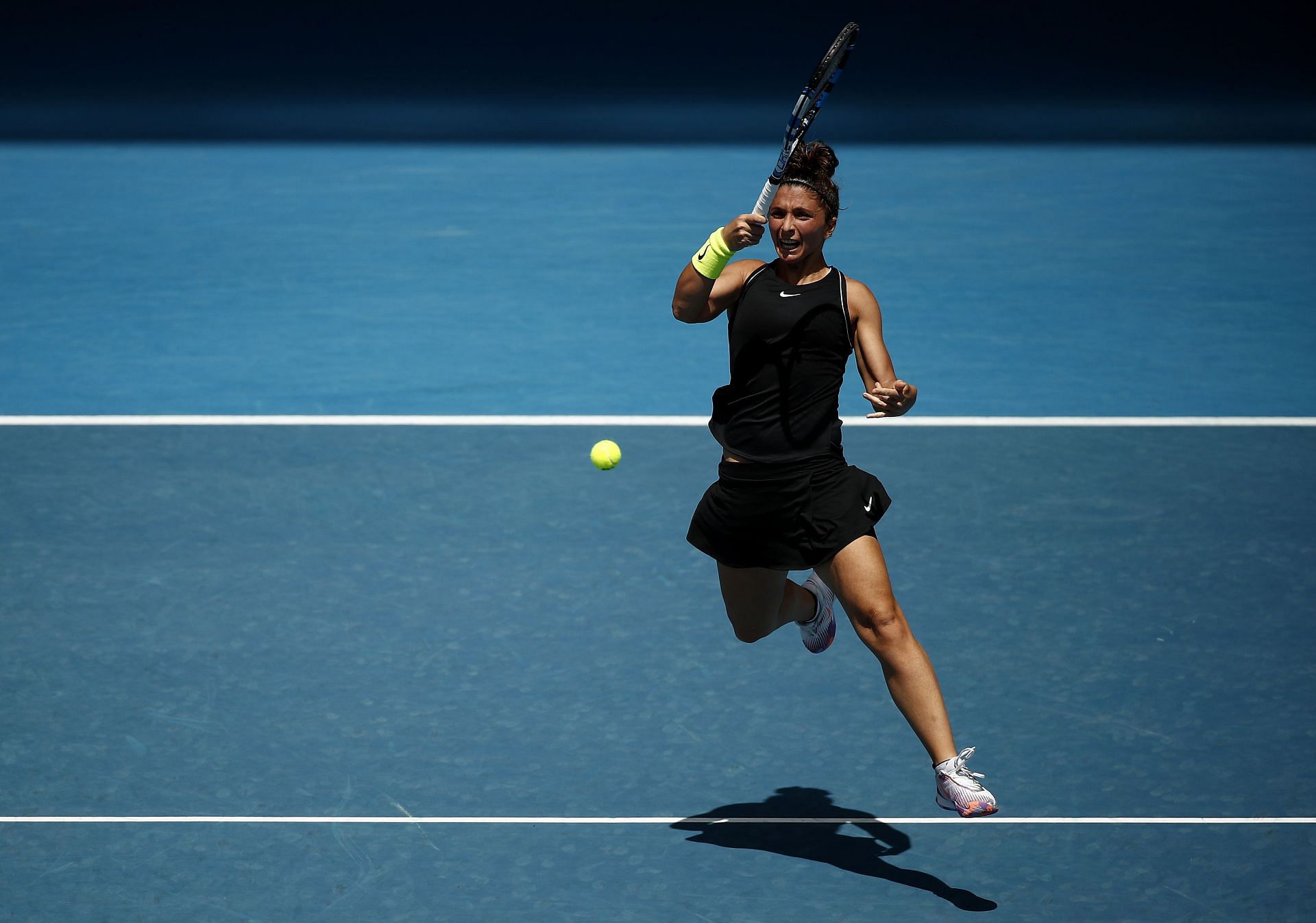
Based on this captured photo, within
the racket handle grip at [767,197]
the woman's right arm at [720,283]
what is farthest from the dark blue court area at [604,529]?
the racket handle grip at [767,197]

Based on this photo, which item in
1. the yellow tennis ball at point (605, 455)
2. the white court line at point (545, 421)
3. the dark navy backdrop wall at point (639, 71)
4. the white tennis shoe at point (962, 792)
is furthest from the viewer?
the dark navy backdrop wall at point (639, 71)

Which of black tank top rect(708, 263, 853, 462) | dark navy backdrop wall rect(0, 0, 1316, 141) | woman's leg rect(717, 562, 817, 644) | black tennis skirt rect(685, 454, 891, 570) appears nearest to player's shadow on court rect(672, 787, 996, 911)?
woman's leg rect(717, 562, 817, 644)

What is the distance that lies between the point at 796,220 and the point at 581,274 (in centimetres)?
668

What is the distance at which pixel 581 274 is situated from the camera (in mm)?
11133

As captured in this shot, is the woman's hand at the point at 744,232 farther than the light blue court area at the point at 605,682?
No

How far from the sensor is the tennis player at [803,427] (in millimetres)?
4434

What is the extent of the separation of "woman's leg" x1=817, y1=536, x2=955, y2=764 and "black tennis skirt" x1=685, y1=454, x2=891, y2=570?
105 mm

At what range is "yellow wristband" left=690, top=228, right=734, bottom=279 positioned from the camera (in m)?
4.41

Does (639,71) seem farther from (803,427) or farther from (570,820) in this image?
(570,820)

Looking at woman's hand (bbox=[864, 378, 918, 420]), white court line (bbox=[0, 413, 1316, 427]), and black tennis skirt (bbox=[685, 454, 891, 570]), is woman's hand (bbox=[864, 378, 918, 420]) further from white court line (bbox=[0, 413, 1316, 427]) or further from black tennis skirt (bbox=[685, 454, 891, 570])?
white court line (bbox=[0, 413, 1316, 427])

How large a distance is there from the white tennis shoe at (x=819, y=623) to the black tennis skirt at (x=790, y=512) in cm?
69

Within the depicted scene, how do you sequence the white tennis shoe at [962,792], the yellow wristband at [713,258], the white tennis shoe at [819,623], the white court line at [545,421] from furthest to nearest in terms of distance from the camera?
the white court line at [545,421], the white tennis shoe at [819,623], the yellow wristband at [713,258], the white tennis shoe at [962,792]

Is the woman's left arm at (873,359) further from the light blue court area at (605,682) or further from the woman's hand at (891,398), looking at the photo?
the light blue court area at (605,682)

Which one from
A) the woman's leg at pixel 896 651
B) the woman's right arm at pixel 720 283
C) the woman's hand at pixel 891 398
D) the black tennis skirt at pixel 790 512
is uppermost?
the woman's right arm at pixel 720 283
